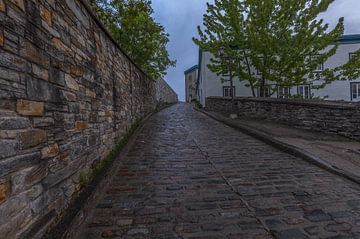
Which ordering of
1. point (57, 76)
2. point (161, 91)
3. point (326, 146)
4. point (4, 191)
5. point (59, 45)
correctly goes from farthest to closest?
point (161, 91)
point (326, 146)
point (59, 45)
point (57, 76)
point (4, 191)

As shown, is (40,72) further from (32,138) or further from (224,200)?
(224,200)

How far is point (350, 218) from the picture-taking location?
343 cm

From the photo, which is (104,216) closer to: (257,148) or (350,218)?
(350,218)

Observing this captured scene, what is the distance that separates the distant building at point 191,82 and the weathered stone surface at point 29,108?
164 ft

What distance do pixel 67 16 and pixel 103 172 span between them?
267 centimetres

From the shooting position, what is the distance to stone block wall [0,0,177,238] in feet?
7.63

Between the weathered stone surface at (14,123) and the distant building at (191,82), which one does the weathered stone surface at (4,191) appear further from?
the distant building at (191,82)

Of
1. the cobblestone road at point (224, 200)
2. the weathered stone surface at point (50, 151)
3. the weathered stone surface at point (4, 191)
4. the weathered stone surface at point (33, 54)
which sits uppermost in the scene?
the weathered stone surface at point (33, 54)

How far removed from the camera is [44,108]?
2.99 m

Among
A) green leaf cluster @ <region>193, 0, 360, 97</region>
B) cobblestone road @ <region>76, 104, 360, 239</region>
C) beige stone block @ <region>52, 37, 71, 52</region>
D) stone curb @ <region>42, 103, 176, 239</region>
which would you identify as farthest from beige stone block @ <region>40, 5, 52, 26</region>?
green leaf cluster @ <region>193, 0, 360, 97</region>

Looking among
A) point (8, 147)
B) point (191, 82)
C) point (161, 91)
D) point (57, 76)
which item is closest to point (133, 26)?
point (57, 76)

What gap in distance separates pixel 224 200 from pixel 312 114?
726cm

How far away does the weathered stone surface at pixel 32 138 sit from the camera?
253 centimetres

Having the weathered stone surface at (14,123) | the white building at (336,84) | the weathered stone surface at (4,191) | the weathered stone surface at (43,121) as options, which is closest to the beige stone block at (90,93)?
the weathered stone surface at (43,121)
